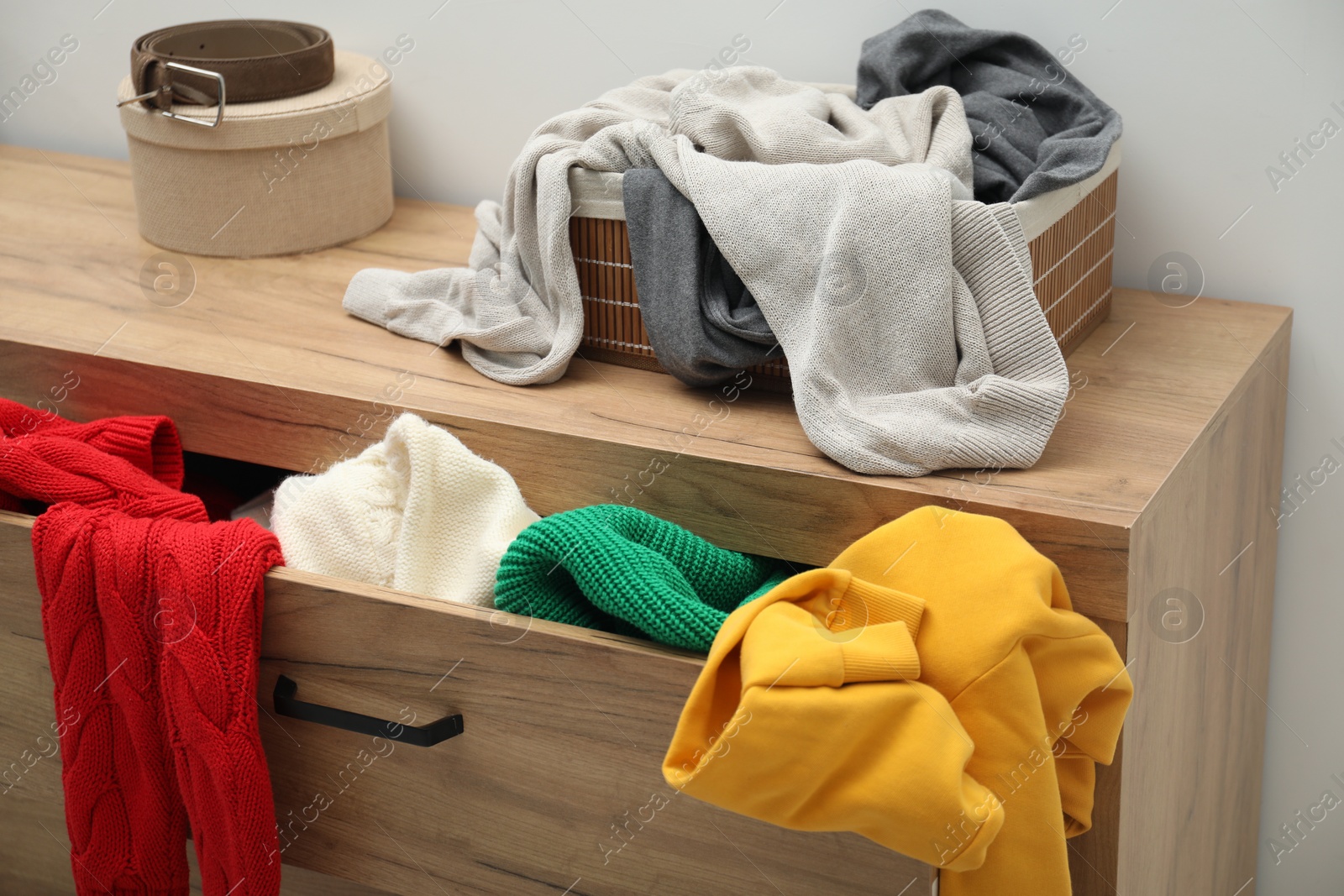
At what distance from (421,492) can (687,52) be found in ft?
1.67

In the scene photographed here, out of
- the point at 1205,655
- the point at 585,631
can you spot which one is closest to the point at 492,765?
the point at 585,631

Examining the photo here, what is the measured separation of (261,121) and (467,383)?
35 cm

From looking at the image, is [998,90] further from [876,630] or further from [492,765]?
[492,765]

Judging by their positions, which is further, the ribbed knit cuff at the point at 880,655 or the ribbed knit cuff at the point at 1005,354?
the ribbed knit cuff at the point at 1005,354

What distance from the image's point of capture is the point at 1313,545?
3.24 feet

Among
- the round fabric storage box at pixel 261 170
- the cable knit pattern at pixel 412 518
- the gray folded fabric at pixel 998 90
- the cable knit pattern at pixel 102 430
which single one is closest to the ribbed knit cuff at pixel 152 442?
the cable knit pattern at pixel 102 430

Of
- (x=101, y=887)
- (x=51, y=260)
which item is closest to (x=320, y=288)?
(x=51, y=260)

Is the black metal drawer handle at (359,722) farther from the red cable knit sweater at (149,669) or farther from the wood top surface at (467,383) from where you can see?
the wood top surface at (467,383)

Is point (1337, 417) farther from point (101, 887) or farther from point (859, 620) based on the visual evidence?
point (101, 887)

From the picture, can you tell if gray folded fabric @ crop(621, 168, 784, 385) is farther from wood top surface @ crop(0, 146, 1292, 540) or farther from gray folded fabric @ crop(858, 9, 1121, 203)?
gray folded fabric @ crop(858, 9, 1121, 203)

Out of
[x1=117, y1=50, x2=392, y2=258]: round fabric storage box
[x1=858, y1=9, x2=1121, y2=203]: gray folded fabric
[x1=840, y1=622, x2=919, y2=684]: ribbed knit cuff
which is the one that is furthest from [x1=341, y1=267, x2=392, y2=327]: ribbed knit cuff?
[x1=840, y1=622, x2=919, y2=684]: ribbed knit cuff

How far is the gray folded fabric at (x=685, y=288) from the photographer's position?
763 mm

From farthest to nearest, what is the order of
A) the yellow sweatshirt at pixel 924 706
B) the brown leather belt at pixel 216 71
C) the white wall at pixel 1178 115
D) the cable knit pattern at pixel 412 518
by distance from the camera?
the brown leather belt at pixel 216 71 < the white wall at pixel 1178 115 < the cable knit pattern at pixel 412 518 < the yellow sweatshirt at pixel 924 706

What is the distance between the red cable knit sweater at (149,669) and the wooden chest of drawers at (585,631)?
0.03 m
